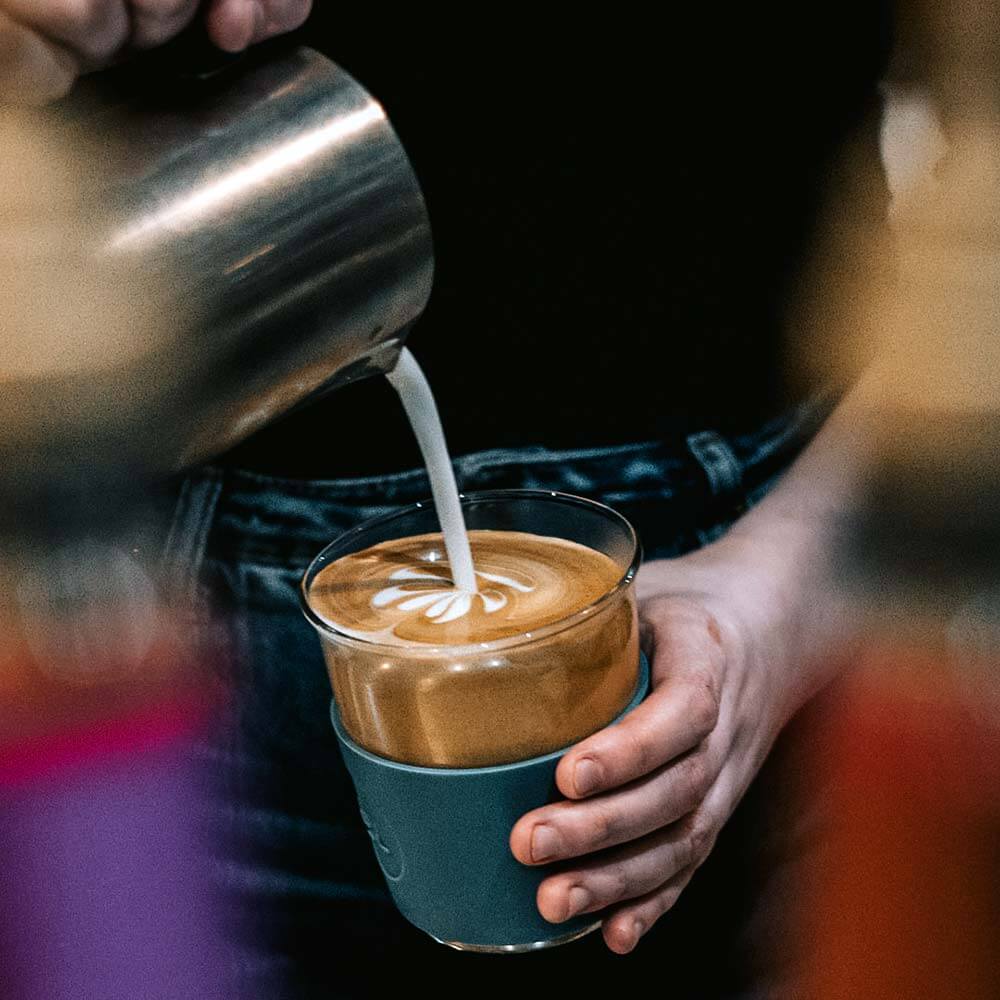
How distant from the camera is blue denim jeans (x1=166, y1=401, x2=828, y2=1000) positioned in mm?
1005

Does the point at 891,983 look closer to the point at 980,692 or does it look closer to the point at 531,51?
the point at 980,692

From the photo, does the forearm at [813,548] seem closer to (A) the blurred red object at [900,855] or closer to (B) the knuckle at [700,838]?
(A) the blurred red object at [900,855]

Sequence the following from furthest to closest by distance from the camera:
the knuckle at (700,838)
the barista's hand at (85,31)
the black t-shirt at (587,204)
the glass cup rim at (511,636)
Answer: the black t-shirt at (587,204) → the knuckle at (700,838) → the glass cup rim at (511,636) → the barista's hand at (85,31)

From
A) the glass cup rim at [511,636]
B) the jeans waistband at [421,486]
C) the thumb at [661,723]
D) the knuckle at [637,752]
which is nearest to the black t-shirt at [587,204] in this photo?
the jeans waistband at [421,486]

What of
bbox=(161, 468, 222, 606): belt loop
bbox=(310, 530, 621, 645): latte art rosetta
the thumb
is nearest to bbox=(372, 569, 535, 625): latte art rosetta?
bbox=(310, 530, 621, 645): latte art rosetta

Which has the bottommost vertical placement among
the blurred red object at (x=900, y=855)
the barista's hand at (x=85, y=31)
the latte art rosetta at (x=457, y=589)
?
the blurred red object at (x=900, y=855)

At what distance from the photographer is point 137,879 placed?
1.14m

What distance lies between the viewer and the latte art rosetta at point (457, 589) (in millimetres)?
713

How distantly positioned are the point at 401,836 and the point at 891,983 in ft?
1.77

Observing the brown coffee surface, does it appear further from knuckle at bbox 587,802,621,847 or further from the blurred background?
the blurred background

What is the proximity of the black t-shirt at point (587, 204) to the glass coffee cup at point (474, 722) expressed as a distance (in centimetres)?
27

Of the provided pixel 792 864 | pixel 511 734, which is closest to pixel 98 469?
pixel 511 734

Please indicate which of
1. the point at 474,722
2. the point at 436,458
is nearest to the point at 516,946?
the point at 474,722

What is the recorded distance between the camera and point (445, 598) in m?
0.76
